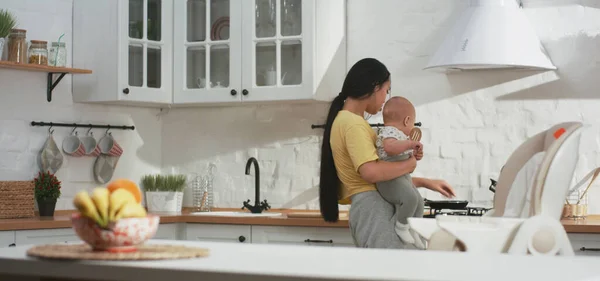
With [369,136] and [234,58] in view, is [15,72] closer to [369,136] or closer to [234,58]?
[234,58]

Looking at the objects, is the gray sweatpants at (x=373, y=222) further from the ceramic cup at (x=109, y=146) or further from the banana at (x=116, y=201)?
the ceramic cup at (x=109, y=146)

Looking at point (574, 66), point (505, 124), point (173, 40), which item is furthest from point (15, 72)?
point (574, 66)

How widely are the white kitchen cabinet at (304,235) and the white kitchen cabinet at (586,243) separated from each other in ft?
3.27

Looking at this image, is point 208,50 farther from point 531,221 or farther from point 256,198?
point 531,221

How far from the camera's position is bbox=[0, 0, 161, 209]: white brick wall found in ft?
15.5

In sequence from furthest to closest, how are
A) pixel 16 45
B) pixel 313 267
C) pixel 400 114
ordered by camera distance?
pixel 16 45 < pixel 400 114 < pixel 313 267

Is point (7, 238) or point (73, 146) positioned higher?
point (73, 146)

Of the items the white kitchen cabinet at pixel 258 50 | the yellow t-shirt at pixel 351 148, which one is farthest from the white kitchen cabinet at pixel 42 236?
the yellow t-shirt at pixel 351 148

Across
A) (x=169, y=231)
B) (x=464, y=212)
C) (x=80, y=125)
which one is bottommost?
(x=169, y=231)

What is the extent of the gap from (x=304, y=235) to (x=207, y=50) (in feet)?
4.13

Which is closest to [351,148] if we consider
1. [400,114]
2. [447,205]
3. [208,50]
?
[400,114]

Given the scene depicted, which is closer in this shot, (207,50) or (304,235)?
(304,235)

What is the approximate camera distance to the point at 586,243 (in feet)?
12.8

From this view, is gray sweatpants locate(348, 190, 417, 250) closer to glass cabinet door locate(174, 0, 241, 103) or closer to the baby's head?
the baby's head
